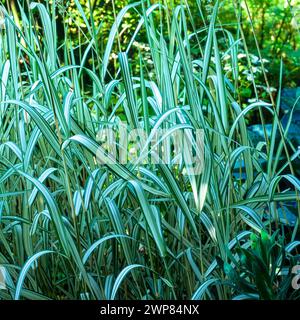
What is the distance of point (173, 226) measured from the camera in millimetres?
1239

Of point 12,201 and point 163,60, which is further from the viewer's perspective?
point 12,201

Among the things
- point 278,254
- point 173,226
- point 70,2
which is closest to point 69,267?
point 173,226

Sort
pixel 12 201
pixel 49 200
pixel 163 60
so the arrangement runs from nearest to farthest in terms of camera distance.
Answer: pixel 49 200 < pixel 163 60 < pixel 12 201

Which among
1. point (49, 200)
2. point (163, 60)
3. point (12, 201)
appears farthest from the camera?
point (12, 201)

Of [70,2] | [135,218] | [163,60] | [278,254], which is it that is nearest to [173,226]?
[135,218]

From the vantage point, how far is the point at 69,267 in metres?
1.25
